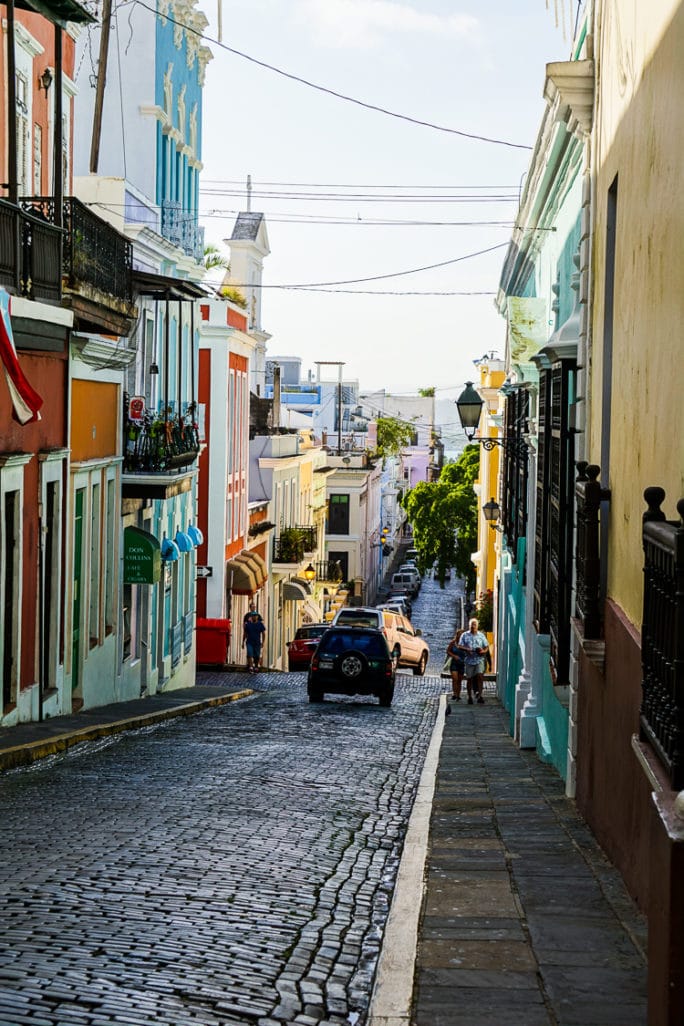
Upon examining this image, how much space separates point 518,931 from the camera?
7441mm

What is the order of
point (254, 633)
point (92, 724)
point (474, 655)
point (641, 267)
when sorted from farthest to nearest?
point (254, 633) → point (474, 655) → point (92, 724) → point (641, 267)

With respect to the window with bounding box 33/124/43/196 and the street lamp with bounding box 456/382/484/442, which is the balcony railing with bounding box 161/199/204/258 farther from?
the window with bounding box 33/124/43/196

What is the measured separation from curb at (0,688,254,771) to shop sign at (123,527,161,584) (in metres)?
2.12

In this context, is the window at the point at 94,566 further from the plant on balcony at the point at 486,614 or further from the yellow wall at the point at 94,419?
the plant on balcony at the point at 486,614

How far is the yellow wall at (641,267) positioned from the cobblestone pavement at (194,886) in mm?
2310

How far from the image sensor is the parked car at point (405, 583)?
290ft

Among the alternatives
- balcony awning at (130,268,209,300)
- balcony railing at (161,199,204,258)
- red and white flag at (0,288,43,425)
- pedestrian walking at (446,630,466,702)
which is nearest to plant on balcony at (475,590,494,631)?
balcony railing at (161,199,204,258)

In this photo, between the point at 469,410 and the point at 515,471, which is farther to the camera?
the point at 515,471

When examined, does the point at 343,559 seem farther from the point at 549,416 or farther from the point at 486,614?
the point at 549,416

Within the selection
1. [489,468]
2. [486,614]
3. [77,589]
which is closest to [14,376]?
[77,589]

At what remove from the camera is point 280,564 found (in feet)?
160

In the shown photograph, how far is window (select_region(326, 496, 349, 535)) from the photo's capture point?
7850 centimetres

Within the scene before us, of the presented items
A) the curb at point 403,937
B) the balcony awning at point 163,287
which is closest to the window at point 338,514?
the balcony awning at point 163,287

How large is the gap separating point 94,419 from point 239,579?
1707 cm
